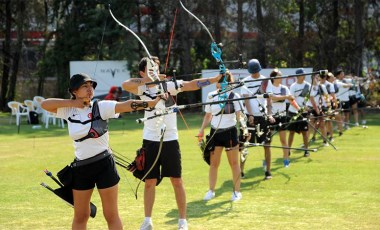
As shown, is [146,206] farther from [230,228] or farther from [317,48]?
[317,48]

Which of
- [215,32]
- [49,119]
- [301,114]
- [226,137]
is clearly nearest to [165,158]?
[226,137]

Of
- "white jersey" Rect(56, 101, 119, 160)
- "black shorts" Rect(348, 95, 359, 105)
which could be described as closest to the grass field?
"white jersey" Rect(56, 101, 119, 160)

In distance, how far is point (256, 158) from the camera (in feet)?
49.2

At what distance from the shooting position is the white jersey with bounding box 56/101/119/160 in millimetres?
6293

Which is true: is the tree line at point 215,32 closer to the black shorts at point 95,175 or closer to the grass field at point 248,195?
the grass field at point 248,195

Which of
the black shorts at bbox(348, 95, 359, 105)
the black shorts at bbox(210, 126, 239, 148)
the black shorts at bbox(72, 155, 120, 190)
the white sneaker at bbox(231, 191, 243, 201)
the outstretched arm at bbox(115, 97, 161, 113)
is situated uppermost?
the outstretched arm at bbox(115, 97, 161, 113)

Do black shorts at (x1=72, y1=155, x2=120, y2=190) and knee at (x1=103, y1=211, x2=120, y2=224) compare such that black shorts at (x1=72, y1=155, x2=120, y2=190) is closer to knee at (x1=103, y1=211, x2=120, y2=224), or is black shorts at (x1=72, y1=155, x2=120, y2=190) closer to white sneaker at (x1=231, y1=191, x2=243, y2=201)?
knee at (x1=103, y1=211, x2=120, y2=224)

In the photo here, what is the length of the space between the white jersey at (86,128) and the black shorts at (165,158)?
1378 millimetres

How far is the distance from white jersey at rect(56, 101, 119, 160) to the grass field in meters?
2.11

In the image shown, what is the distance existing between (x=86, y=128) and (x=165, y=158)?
5.60ft

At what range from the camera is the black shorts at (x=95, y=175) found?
6406mm

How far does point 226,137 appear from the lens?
995 centimetres

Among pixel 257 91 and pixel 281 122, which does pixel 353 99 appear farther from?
pixel 257 91

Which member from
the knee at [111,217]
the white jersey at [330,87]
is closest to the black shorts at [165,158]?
the knee at [111,217]
